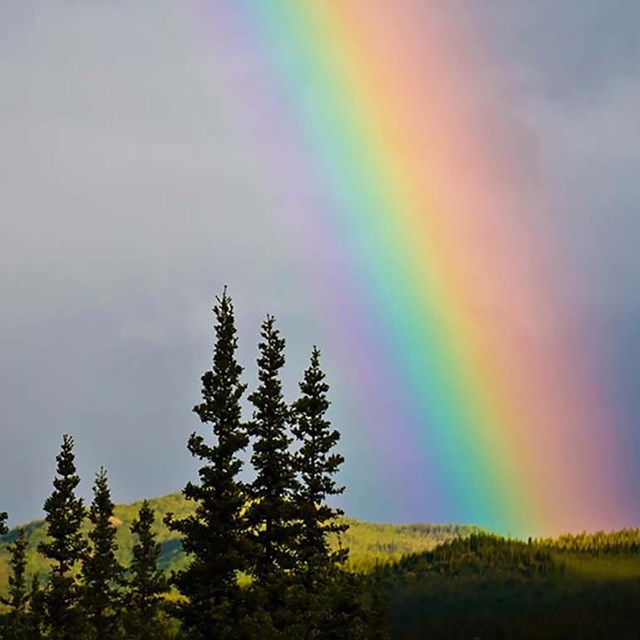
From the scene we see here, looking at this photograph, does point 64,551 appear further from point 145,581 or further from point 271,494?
point 271,494

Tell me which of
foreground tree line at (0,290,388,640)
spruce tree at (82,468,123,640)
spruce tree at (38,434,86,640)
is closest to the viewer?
foreground tree line at (0,290,388,640)

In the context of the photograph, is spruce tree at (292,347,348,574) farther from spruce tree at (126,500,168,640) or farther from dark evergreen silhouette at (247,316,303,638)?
spruce tree at (126,500,168,640)

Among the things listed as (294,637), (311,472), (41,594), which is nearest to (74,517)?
(41,594)

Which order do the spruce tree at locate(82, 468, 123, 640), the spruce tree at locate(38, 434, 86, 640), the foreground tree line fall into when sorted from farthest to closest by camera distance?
the spruce tree at locate(82, 468, 123, 640), the spruce tree at locate(38, 434, 86, 640), the foreground tree line

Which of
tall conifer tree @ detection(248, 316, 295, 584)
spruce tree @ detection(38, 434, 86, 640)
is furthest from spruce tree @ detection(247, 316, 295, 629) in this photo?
spruce tree @ detection(38, 434, 86, 640)

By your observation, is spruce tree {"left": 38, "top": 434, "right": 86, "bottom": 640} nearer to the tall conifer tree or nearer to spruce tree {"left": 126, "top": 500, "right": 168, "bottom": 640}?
spruce tree {"left": 126, "top": 500, "right": 168, "bottom": 640}

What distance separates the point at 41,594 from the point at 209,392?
39883 mm

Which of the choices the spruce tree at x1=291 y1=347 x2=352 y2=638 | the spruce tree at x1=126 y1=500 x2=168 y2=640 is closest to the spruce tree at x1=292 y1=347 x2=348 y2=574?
the spruce tree at x1=291 y1=347 x2=352 y2=638

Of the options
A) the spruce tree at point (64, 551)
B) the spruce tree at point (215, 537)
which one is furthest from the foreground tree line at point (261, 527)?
the spruce tree at point (64, 551)

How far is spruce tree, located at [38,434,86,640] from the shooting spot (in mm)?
83175

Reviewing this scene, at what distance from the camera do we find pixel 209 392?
54406 millimetres

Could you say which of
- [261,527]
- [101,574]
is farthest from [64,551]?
[261,527]

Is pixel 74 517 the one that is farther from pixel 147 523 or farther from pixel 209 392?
pixel 209 392

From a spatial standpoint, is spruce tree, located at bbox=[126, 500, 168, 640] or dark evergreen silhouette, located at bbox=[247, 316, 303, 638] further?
spruce tree, located at bbox=[126, 500, 168, 640]
